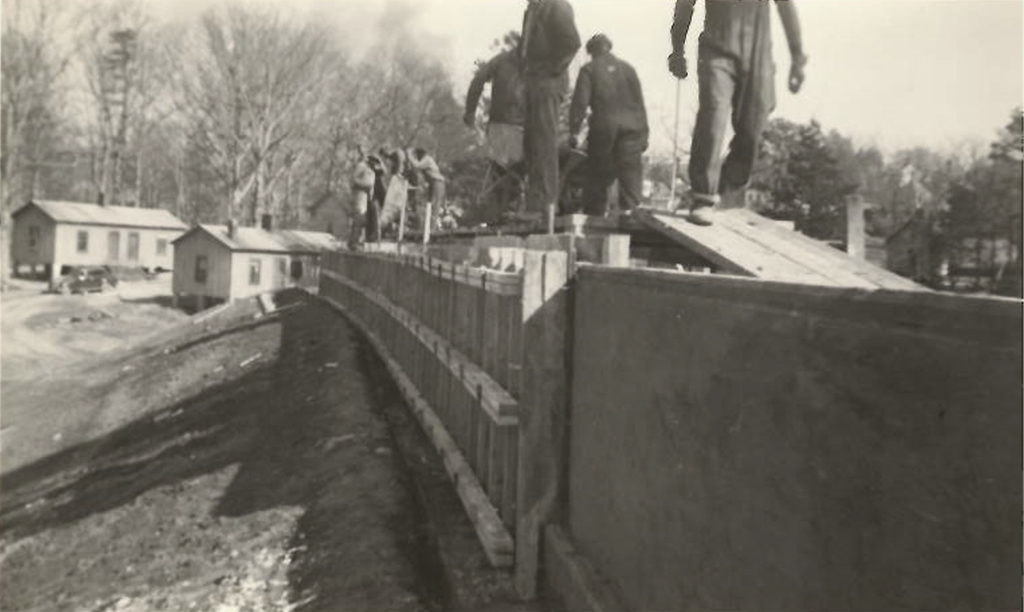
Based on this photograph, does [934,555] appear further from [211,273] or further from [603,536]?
[211,273]

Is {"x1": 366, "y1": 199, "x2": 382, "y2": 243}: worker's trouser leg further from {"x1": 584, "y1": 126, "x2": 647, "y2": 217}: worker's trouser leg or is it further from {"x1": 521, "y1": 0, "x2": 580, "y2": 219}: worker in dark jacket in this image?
{"x1": 584, "y1": 126, "x2": 647, "y2": 217}: worker's trouser leg

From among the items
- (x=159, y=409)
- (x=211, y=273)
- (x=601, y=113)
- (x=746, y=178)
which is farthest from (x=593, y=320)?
(x=211, y=273)

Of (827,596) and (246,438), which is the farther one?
(246,438)

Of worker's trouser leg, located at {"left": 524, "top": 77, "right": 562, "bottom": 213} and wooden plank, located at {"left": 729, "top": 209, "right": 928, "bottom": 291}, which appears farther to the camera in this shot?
worker's trouser leg, located at {"left": 524, "top": 77, "right": 562, "bottom": 213}

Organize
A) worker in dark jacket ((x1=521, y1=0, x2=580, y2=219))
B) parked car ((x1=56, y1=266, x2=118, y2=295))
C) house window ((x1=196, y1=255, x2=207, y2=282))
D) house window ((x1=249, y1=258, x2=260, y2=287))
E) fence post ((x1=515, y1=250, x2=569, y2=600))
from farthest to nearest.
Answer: parked car ((x1=56, y1=266, x2=118, y2=295)) → house window ((x1=196, y1=255, x2=207, y2=282)) → house window ((x1=249, y1=258, x2=260, y2=287)) → worker in dark jacket ((x1=521, y1=0, x2=580, y2=219)) → fence post ((x1=515, y1=250, x2=569, y2=600))

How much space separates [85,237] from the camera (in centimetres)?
5022

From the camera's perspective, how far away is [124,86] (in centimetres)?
5344

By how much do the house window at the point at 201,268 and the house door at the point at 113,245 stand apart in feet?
39.7

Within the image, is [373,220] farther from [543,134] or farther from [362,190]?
[543,134]

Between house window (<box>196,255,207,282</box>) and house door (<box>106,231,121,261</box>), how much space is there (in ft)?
39.7

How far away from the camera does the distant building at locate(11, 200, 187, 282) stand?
49094 mm

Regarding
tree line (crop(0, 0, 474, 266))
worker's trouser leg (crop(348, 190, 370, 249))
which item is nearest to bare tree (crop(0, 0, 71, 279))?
tree line (crop(0, 0, 474, 266))

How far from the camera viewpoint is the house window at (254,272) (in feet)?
136

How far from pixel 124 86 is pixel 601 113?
5446 centimetres
